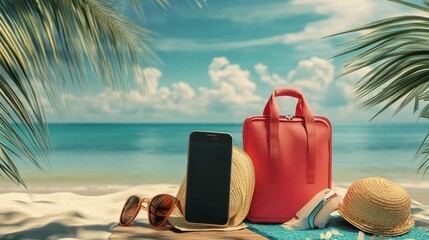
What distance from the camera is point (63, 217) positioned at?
3.19 m

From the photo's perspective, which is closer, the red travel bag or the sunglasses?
the sunglasses

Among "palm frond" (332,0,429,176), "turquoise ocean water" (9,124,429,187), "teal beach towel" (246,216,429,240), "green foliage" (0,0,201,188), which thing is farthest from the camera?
"turquoise ocean water" (9,124,429,187)

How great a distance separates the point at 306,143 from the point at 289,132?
0.07 meters

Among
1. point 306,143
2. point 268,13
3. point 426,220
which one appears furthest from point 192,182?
point 268,13

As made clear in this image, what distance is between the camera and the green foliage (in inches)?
80.2

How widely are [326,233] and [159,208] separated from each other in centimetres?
55

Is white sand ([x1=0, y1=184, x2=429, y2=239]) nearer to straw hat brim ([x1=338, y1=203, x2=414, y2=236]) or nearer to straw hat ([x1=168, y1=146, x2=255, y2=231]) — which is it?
straw hat ([x1=168, y1=146, x2=255, y2=231])

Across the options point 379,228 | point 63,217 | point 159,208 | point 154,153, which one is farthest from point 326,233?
point 154,153

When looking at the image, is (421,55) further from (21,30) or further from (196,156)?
(21,30)

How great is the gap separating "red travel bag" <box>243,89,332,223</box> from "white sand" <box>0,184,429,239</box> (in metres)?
1.05

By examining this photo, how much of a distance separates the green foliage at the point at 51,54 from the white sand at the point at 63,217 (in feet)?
1.92

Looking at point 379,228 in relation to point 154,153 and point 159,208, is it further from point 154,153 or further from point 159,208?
point 154,153

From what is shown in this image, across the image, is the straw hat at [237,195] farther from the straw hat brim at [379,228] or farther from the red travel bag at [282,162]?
the straw hat brim at [379,228]

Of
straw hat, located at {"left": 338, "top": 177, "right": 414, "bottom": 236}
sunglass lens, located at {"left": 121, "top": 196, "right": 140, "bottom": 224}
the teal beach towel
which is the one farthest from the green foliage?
straw hat, located at {"left": 338, "top": 177, "right": 414, "bottom": 236}
